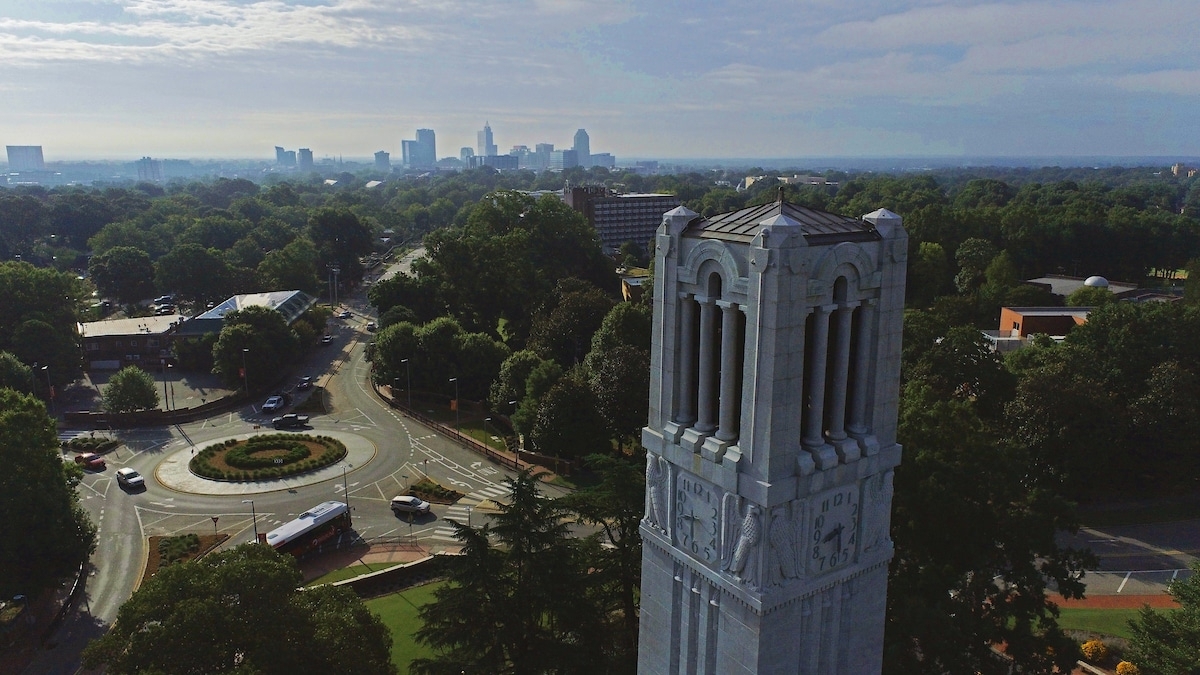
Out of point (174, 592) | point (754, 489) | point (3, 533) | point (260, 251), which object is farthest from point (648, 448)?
point (260, 251)

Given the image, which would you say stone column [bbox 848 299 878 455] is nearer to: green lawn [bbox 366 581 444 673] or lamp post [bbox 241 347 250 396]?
green lawn [bbox 366 581 444 673]

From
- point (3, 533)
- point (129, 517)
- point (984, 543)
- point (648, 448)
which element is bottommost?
point (129, 517)

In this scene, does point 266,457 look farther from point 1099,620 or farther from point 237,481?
point 1099,620

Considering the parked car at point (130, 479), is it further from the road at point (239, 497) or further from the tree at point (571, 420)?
the tree at point (571, 420)

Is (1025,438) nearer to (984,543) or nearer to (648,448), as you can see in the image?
(984,543)

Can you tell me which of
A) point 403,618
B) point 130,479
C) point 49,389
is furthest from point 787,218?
point 49,389
